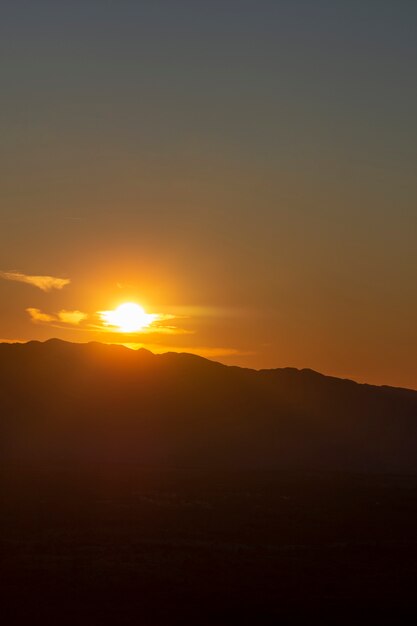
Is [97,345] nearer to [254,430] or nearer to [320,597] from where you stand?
[254,430]

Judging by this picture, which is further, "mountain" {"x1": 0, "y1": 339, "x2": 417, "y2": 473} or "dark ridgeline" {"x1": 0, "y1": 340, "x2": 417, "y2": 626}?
"mountain" {"x1": 0, "y1": 339, "x2": 417, "y2": 473}

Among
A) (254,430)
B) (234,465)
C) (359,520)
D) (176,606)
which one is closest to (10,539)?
(176,606)

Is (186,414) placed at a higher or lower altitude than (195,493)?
higher

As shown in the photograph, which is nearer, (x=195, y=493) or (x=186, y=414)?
(x=195, y=493)

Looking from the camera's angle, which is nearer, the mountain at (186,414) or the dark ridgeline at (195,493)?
the dark ridgeline at (195,493)
